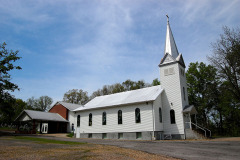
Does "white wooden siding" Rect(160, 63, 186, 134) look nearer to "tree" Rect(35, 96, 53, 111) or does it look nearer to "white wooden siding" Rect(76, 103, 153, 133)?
"white wooden siding" Rect(76, 103, 153, 133)

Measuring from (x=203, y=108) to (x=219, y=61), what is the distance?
1645 cm

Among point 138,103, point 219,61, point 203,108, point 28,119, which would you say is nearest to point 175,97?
point 138,103

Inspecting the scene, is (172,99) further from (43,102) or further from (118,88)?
(43,102)

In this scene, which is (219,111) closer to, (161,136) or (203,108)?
(203,108)

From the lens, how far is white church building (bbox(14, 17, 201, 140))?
23.5 metres

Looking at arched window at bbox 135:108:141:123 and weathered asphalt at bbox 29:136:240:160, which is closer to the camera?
weathered asphalt at bbox 29:136:240:160

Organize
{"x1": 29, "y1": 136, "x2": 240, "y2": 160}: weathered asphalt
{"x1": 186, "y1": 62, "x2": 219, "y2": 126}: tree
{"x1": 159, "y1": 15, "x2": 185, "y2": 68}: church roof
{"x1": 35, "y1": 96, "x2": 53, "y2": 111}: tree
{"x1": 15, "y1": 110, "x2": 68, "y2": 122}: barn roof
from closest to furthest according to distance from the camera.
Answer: {"x1": 29, "y1": 136, "x2": 240, "y2": 160}: weathered asphalt, {"x1": 159, "y1": 15, "x2": 185, "y2": 68}: church roof, {"x1": 15, "y1": 110, "x2": 68, "y2": 122}: barn roof, {"x1": 186, "y1": 62, "x2": 219, "y2": 126}: tree, {"x1": 35, "y1": 96, "x2": 53, "y2": 111}: tree

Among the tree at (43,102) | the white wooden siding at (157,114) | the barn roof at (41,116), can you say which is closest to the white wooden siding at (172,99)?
the white wooden siding at (157,114)

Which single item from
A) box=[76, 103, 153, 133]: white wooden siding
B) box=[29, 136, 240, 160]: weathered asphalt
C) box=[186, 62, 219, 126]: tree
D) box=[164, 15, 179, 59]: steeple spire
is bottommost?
box=[29, 136, 240, 160]: weathered asphalt

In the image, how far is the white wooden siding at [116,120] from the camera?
23766mm

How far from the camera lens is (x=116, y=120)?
26703mm

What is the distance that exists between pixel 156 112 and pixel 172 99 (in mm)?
3049

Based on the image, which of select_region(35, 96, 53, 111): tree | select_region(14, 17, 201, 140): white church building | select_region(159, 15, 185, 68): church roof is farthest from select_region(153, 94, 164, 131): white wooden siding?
select_region(35, 96, 53, 111): tree

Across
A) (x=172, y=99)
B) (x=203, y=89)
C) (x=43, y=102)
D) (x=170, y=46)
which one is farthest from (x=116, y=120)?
(x=43, y=102)
